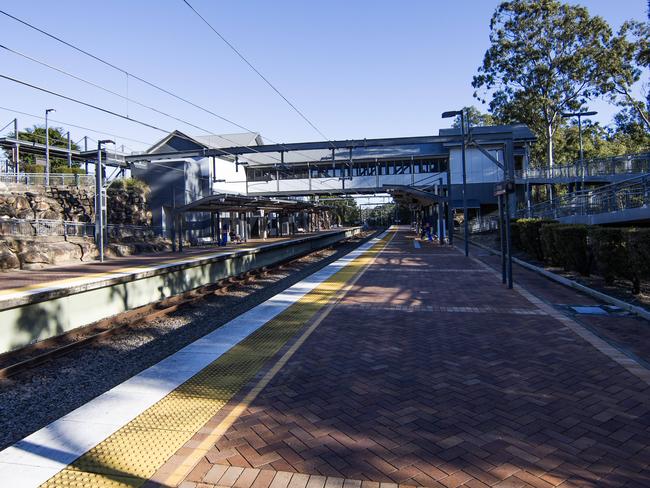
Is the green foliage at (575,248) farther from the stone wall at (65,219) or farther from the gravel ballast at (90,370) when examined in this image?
the stone wall at (65,219)

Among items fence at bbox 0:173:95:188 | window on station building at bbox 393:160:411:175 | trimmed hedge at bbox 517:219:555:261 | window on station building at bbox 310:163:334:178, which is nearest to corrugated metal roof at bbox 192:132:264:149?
window on station building at bbox 310:163:334:178

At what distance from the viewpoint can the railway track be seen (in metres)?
7.39

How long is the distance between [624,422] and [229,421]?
361 centimetres

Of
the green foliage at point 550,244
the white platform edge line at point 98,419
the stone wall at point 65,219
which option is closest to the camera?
the white platform edge line at point 98,419

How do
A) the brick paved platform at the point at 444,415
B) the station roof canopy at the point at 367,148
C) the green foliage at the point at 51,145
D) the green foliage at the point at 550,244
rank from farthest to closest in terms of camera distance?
the green foliage at the point at 51,145, the station roof canopy at the point at 367,148, the green foliage at the point at 550,244, the brick paved platform at the point at 444,415

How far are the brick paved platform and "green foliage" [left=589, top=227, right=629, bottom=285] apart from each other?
4271mm

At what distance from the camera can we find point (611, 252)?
37.4 ft

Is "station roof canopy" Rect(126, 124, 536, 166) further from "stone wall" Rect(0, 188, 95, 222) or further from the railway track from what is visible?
the railway track

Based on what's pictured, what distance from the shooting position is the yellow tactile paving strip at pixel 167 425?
146 inches

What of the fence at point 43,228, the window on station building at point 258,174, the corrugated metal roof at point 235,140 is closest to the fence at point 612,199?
the fence at point 43,228

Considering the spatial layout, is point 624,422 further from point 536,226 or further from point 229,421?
point 536,226

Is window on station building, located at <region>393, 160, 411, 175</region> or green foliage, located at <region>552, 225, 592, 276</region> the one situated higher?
window on station building, located at <region>393, 160, 411, 175</region>

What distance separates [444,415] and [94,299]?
8.67 m

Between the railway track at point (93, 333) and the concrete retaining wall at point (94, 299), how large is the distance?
0.78 feet
